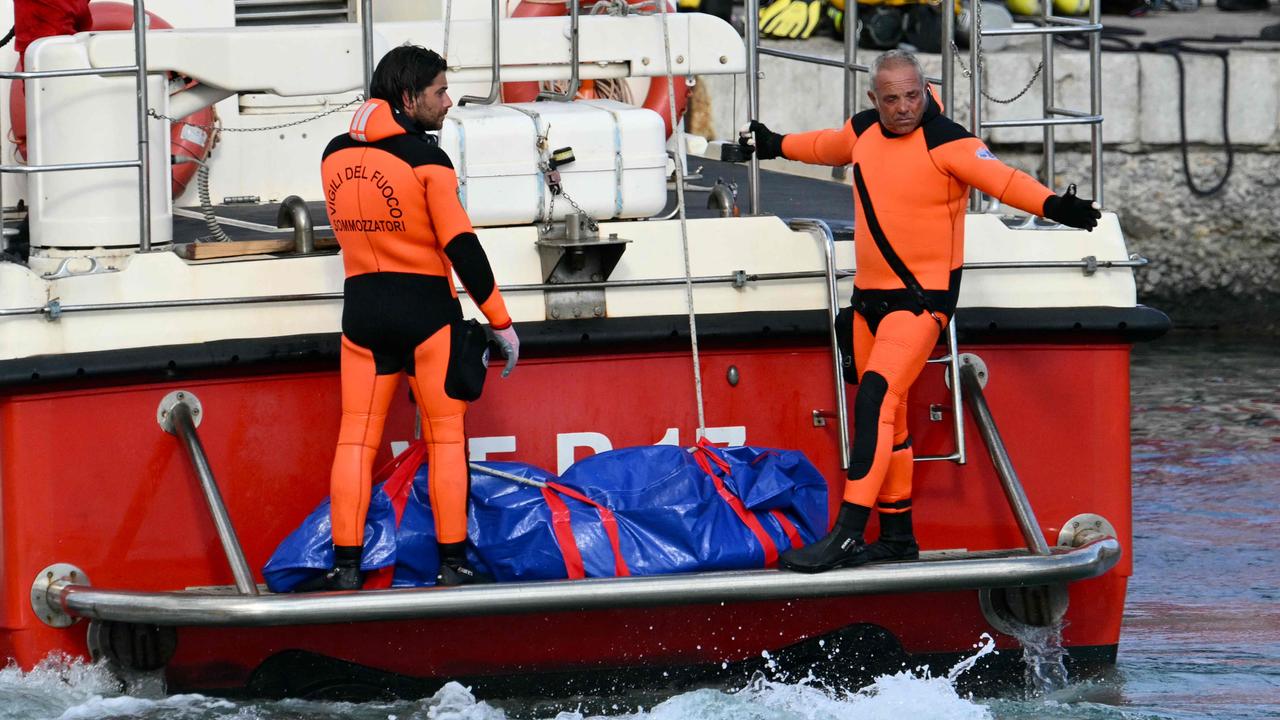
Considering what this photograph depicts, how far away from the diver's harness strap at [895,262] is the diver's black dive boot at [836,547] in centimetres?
51

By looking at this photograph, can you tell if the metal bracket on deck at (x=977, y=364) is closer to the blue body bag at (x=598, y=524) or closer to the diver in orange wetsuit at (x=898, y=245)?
the diver in orange wetsuit at (x=898, y=245)

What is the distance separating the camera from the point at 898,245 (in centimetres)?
474

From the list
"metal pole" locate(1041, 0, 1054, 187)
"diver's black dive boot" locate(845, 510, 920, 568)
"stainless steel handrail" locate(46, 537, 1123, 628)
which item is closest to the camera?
"stainless steel handrail" locate(46, 537, 1123, 628)

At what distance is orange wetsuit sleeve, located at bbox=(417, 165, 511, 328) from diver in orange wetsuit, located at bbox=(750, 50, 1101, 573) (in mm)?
982

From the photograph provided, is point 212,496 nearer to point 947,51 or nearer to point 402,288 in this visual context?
point 402,288

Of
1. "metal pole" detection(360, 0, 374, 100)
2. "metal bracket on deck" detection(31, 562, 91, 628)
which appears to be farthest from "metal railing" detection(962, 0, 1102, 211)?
"metal bracket on deck" detection(31, 562, 91, 628)

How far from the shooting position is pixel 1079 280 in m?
5.14

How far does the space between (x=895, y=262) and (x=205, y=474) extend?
1768mm

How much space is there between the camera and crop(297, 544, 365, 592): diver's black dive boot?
4570 mm

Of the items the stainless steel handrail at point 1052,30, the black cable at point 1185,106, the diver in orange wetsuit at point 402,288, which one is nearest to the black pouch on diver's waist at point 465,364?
the diver in orange wetsuit at point 402,288

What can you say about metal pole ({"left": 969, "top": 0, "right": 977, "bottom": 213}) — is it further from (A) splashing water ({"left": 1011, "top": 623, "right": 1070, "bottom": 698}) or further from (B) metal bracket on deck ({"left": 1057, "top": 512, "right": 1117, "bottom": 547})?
(A) splashing water ({"left": 1011, "top": 623, "right": 1070, "bottom": 698})

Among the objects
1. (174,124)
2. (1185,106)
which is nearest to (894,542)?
(174,124)

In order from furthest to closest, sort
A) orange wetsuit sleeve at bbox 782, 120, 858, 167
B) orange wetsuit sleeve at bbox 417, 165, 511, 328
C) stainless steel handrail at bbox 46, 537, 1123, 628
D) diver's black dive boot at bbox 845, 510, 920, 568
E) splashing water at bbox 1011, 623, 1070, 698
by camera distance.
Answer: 1. splashing water at bbox 1011, 623, 1070, 698
2. orange wetsuit sleeve at bbox 782, 120, 858, 167
3. diver's black dive boot at bbox 845, 510, 920, 568
4. orange wetsuit sleeve at bbox 417, 165, 511, 328
5. stainless steel handrail at bbox 46, 537, 1123, 628

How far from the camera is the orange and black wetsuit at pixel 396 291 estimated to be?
14.8ft
